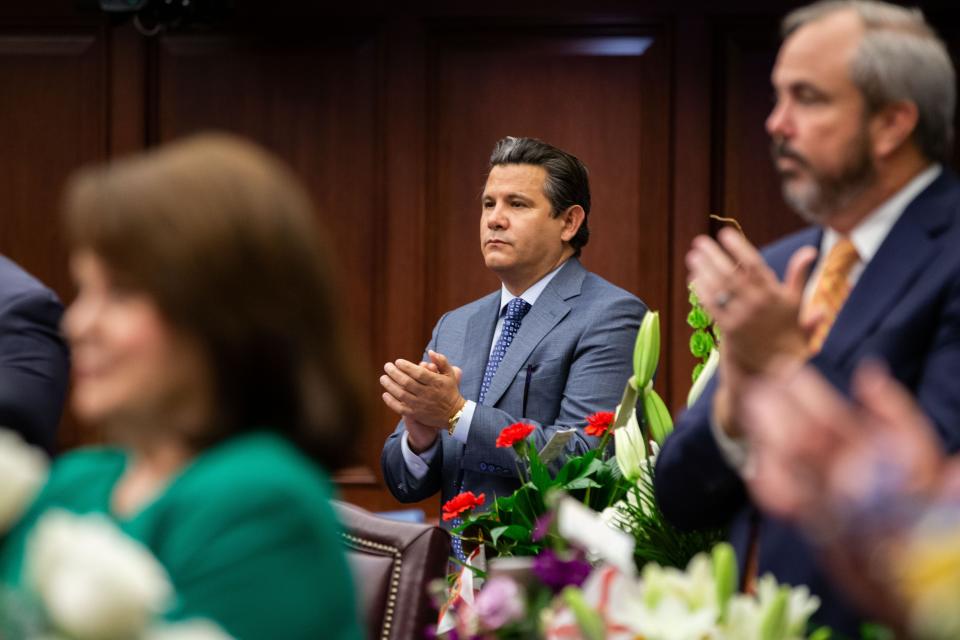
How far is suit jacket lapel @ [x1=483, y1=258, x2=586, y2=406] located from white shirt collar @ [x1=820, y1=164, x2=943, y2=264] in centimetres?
135

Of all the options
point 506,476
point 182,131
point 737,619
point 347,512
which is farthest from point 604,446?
point 182,131

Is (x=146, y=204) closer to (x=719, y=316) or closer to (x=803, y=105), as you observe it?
(x=719, y=316)

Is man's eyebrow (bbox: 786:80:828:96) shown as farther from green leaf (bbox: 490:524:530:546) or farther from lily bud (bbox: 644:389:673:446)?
green leaf (bbox: 490:524:530:546)

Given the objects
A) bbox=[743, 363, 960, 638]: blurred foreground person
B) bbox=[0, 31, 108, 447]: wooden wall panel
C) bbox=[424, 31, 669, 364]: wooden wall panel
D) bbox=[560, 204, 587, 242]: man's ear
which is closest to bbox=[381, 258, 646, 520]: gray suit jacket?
bbox=[560, 204, 587, 242]: man's ear

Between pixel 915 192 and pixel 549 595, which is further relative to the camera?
pixel 915 192

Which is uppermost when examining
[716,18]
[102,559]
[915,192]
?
[716,18]

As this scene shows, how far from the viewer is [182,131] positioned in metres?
5.22

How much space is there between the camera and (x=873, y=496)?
2.45ft

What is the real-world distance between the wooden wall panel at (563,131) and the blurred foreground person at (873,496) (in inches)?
168

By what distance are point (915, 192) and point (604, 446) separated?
0.70 meters

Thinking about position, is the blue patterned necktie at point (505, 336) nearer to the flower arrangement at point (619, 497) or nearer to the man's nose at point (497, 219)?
the man's nose at point (497, 219)

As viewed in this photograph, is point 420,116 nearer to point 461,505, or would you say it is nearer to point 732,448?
point 461,505

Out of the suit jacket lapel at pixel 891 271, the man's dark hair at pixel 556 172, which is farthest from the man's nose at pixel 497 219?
the suit jacket lapel at pixel 891 271

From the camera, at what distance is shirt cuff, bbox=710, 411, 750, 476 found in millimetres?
1420
